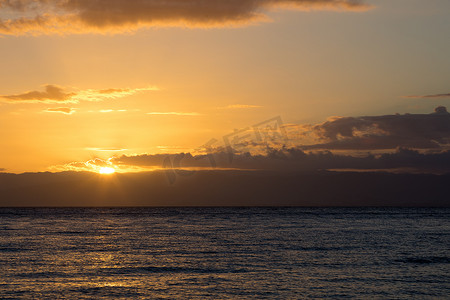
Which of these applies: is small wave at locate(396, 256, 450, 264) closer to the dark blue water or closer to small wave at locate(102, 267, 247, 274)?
the dark blue water

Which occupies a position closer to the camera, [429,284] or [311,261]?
[429,284]

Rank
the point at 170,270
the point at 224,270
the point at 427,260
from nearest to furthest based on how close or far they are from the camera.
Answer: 1. the point at 224,270
2. the point at 170,270
3. the point at 427,260

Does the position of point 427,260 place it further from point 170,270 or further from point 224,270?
point 170,270

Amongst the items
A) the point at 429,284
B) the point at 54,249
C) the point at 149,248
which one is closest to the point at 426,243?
the point at 429,284

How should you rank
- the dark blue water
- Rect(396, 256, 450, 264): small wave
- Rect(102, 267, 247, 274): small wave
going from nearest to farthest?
the dark blue water, Rect(102, 267, 247, 274): small wave, Rect(396, 256, 450, 264): small wave

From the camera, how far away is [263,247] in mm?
60750

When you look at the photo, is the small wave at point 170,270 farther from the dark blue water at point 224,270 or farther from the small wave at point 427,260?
the small wave at point 427,260

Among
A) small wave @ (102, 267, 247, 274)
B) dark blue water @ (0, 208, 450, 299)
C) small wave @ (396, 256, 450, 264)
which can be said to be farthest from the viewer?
small wave @ (396, 256, 450, 264)

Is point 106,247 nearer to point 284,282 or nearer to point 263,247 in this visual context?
point 263,247

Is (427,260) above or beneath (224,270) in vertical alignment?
beneath

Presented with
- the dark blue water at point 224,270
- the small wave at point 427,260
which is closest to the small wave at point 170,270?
the dark blue water at point 224,270

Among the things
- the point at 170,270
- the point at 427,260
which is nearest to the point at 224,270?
the point at 170,270

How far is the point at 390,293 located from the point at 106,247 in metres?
39.6

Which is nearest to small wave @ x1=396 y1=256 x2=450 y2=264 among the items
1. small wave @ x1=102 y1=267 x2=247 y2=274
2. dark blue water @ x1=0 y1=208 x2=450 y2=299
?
dark blue water @ x1=0 y1=208 x2=450 y2=299
